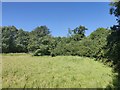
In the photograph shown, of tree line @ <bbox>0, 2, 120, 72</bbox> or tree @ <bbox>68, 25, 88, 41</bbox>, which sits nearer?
tree line @ <bbox>0, 2, 120, 72</bbox>

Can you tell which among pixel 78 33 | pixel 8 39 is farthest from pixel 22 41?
pixel 78 33

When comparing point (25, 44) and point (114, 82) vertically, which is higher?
point (25, 44)

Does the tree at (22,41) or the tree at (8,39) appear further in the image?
the tree at (22,41)


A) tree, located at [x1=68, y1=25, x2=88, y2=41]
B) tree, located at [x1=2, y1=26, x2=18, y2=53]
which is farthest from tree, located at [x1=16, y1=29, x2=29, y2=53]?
tree, located at [x1=68, y1=25, x2=88, y2=41]

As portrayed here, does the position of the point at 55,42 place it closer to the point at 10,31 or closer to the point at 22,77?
the point at 10,31

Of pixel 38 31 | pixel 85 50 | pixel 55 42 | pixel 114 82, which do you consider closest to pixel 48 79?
pixel 114 82

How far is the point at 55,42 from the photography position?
30.0m

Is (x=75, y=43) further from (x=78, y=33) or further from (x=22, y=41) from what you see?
(x=22, y=41)

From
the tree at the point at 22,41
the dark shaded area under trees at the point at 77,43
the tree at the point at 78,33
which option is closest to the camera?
the dark shaded area under trees at the point at 77,43

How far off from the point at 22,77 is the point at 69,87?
105 inches

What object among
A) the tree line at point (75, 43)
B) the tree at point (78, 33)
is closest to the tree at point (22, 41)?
the tree line at point (75, 43)

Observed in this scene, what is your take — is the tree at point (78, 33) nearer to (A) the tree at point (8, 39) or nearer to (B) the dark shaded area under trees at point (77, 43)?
(B) the dark shaded area under trees at point (77, 43)

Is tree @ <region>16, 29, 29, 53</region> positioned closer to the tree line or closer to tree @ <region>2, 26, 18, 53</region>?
the tree line

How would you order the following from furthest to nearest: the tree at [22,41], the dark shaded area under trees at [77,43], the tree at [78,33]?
the tree at [22,41] < the tree at [78,33] < the dark shaded area under trees at [77,43]
